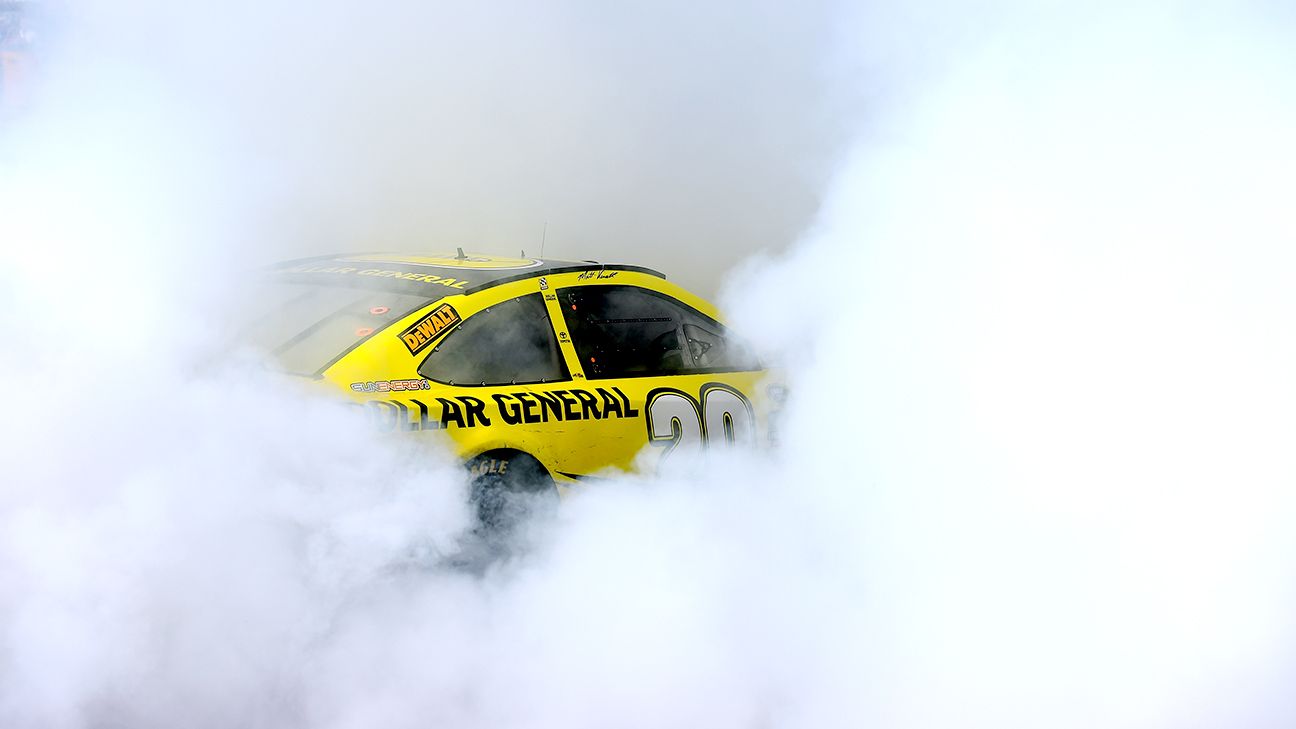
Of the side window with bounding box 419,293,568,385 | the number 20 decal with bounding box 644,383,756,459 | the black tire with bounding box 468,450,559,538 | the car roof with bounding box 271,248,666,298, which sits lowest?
the black tire with bounding box 468,450,559,538

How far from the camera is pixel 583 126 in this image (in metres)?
9.84

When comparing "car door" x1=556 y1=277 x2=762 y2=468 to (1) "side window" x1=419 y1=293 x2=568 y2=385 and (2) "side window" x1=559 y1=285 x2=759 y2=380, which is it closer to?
(2) "side window" x1=559 y1=285 x2=759 y2=380

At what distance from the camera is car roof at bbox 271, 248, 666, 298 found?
18.5ft

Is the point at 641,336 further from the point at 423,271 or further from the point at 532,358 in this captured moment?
the point at 423,271

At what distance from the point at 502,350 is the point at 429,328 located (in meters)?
0.33

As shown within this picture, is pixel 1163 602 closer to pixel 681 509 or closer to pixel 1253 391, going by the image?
pixel 1253 391

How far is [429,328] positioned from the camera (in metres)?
5.36

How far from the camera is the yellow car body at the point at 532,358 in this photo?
17.3 ft

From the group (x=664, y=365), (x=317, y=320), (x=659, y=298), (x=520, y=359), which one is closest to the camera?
(x=317, y=320)

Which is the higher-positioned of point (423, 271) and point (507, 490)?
point (423, 271)

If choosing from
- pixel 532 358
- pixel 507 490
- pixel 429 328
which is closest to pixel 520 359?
pixel 532 358

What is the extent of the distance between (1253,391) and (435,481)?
9.23 ft

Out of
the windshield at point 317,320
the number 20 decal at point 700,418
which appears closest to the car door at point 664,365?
the number 20 decal at point 700,418

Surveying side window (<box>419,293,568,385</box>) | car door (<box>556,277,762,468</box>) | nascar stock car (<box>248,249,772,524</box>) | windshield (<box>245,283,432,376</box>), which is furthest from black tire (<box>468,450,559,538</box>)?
windshield (<box>245,283,432,376</box>)
